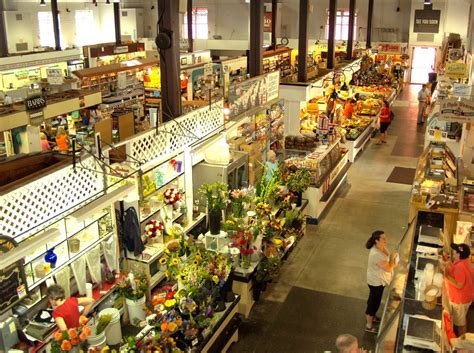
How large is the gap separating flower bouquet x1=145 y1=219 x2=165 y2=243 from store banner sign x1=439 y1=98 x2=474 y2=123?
226 inches

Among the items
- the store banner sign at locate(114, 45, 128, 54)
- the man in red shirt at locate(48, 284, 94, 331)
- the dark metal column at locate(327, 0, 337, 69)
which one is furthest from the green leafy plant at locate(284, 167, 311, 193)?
the store banner sign at locate(114, 45, 128, 54)

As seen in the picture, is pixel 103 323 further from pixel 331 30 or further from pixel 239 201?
pixel 331 30

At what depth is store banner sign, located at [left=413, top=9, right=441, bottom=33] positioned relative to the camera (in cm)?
2903

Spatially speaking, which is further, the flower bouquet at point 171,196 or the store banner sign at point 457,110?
the store banner sign at point 457,110

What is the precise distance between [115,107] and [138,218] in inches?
307

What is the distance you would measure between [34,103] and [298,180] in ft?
16.5

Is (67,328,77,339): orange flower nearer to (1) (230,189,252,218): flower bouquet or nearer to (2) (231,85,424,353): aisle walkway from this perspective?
(2) (231,85,424,353): aisle walkway

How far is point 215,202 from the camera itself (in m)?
8.48

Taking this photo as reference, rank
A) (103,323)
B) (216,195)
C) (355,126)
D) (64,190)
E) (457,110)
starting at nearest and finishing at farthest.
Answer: (64,190)
(103,323)
(216,195)
(457,110)
(355,126)

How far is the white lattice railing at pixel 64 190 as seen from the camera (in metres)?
5.54

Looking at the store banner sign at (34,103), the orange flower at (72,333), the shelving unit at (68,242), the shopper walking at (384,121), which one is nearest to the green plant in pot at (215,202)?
the shelving unit at (68,242)

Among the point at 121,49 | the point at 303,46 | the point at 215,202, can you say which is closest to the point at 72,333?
the point at 215,202

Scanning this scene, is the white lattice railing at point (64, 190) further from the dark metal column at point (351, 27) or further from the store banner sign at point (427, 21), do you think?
the store banner sign at point (427, 21)

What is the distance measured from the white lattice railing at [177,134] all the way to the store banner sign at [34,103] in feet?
8.32
